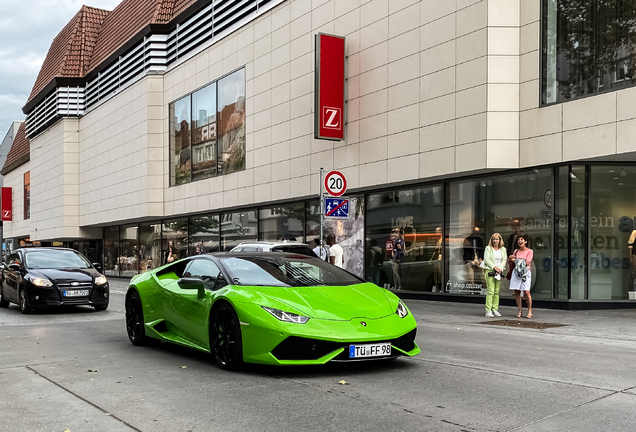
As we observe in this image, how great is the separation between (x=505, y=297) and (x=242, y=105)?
14.5 m

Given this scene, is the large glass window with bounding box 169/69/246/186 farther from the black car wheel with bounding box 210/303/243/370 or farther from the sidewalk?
the black car wheel with bounding box 210/303/243/370

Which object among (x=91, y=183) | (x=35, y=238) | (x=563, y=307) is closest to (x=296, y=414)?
(x=563, y=307)

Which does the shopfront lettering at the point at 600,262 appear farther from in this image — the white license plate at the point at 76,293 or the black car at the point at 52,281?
the white license plate at the point at 76,293

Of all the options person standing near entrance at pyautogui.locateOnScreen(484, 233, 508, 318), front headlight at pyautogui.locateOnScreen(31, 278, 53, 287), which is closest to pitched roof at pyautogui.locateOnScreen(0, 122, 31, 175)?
front headlight at pyautogui.locateOnScreen(31, 278, 53, 287)

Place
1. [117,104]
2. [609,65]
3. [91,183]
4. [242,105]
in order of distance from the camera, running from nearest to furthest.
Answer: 1. [609,65]
2. [242,105]
3. [117,104]
4. [91,183]

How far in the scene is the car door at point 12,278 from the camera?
15764 millimetres

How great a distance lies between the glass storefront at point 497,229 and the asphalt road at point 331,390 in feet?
18.3

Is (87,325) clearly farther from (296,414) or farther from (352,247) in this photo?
(352,247)

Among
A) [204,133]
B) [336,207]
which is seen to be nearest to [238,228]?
[204,133]

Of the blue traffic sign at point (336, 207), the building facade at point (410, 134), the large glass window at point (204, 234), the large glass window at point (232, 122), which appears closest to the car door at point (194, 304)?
the blue traffic sign at point (336, 207)

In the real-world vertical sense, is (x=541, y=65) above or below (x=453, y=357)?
above

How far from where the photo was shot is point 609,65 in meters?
15.1

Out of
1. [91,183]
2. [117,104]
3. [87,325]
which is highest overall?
[117,104]

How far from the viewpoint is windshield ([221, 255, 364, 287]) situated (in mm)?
7633
